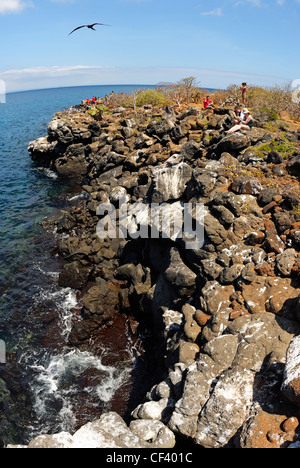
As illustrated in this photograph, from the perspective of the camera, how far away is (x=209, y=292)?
36.1 feet

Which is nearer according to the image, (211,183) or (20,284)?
(211,183)

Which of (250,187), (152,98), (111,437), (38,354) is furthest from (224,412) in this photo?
(152,98)

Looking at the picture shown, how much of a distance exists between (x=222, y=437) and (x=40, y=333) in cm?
1198

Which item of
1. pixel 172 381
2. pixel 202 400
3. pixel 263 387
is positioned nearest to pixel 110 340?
pixel 172 381

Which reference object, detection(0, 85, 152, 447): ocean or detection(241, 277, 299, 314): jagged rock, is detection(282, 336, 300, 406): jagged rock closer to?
detection(241, 277, 299, 314): jagged rock

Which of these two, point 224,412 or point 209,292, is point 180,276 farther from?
point 224,412

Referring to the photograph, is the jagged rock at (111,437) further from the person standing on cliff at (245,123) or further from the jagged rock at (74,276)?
the person standing on cliff at (245,123)

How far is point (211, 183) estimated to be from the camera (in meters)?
14.3

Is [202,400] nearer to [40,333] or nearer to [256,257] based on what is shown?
[256,257]

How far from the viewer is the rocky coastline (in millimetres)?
7637

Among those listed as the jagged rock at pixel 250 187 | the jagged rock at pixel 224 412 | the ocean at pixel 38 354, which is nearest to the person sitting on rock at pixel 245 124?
the jagged rock at pixel 250 187

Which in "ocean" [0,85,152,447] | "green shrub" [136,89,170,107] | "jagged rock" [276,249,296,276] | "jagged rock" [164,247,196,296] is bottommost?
"ocean" [0,85,152,447]

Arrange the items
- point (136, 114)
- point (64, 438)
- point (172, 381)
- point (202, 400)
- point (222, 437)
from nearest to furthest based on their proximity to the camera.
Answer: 1. point (64, 438)
2. point (222, 437)
3. point (202, 400)
4. point (172, 381)
5. point (136, 114)

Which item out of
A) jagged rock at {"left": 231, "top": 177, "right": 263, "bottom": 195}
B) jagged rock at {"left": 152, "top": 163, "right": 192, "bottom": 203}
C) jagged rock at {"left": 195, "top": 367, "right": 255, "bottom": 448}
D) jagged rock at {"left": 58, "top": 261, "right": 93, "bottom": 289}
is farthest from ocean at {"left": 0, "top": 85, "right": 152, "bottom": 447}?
jagged rock at {"left": 231, "top": 177, "right": 263, "bottom": 195}
